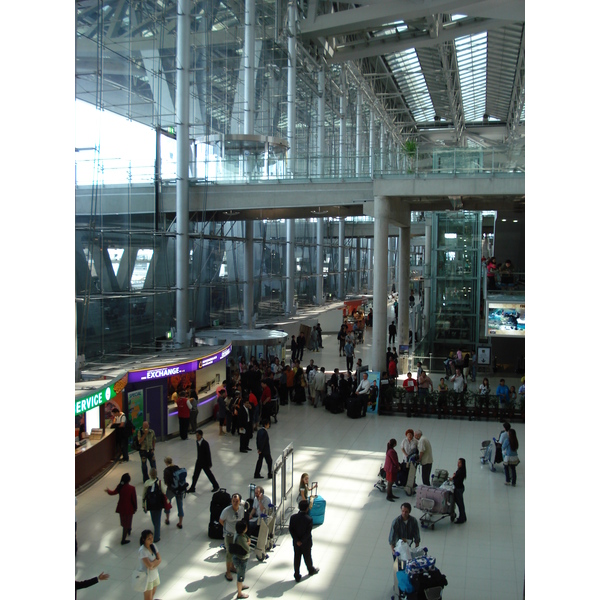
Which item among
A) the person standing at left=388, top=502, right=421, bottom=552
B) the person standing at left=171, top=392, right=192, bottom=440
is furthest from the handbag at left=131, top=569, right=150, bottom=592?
the person standing at left=171, top=392, right=192, bottom=440

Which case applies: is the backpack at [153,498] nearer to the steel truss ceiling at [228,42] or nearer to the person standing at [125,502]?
the person standing at [125,502]

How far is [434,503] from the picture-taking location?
992 centimetres

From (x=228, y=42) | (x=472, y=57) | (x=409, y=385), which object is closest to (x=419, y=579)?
(x=409, y=385)

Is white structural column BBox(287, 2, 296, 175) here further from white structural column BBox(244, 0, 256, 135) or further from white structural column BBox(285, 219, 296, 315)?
white structural column BBox(244, 0, 256, 135)

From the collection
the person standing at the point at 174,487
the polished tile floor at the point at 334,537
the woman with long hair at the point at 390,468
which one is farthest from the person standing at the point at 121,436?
the woman with long hair at the point at 390,468

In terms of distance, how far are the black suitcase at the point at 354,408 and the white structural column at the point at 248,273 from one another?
10.4m

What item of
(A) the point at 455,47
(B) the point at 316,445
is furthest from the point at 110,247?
(A) the point at 455,47

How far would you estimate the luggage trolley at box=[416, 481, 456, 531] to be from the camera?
32.4 ft

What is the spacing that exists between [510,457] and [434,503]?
2576 mm

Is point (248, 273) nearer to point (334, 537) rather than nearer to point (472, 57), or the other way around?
point (334, 537)

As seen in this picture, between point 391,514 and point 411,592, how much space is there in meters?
3.40
